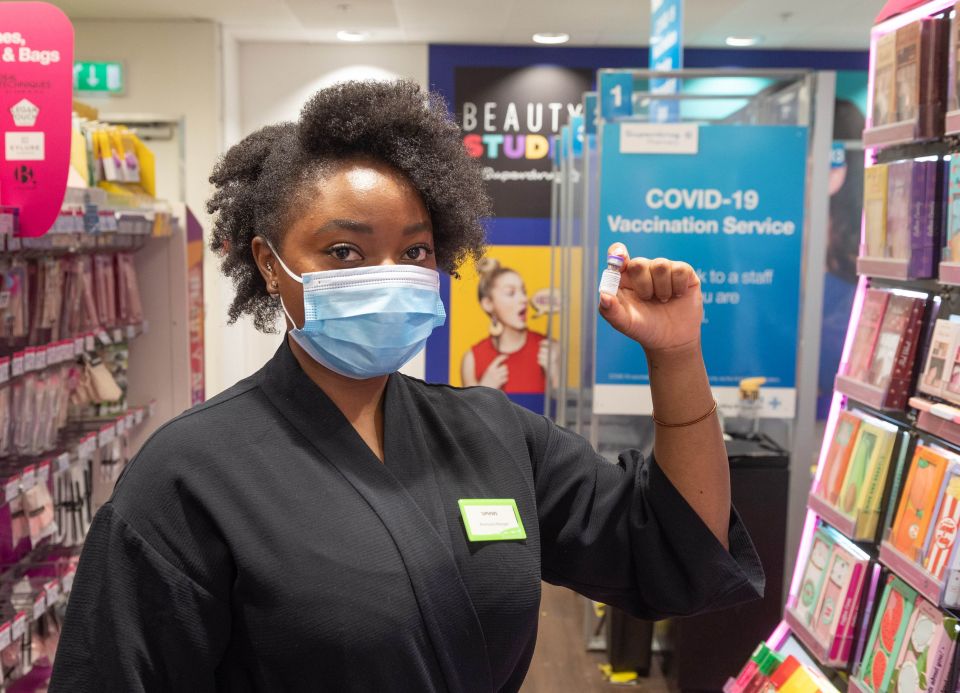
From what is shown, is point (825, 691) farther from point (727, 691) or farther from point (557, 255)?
point (557, 255)

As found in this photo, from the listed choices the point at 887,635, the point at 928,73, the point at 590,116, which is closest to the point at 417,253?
the point at 928,73

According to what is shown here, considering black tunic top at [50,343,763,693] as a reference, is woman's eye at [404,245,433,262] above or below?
above

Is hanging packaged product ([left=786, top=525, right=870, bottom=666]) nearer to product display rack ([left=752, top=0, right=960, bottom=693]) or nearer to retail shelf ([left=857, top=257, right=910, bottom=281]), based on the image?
product display rack ([left=752, top=0, right=960, bottom=693])

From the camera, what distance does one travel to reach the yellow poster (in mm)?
8109

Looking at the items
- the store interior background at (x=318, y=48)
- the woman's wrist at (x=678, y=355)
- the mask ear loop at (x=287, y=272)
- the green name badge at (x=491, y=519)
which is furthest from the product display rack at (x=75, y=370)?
the store interior background at (x=318, y=48)

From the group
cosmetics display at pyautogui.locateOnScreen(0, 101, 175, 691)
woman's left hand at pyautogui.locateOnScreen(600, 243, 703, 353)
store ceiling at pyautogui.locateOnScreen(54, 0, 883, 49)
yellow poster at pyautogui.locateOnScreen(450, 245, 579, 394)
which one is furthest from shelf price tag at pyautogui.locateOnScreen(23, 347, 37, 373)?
yellow poster at pyautogui.locateOnScreen(450, 245, 579, 394)

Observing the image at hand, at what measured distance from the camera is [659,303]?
1312 mm

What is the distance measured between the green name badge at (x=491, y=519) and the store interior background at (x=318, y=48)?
553 centimetres

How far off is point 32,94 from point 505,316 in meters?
5.87

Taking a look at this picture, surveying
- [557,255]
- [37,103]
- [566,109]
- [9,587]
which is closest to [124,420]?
[9,587]

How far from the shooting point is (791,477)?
4.02 meters

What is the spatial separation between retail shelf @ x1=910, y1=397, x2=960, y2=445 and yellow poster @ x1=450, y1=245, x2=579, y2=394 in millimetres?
5845

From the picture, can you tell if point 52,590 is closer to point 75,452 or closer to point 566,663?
point 75,452

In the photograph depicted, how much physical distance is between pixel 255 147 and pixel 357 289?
31cm
